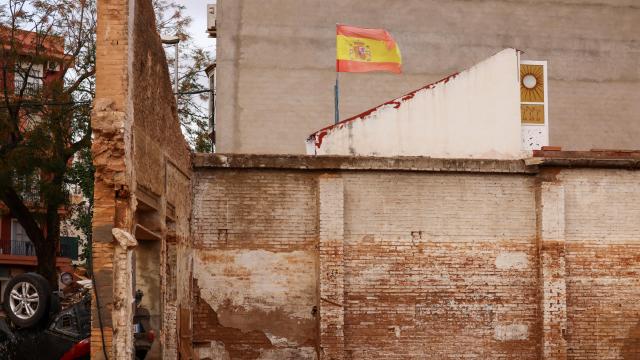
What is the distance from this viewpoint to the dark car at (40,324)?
580 inches

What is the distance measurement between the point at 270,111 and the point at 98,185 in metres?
13.8

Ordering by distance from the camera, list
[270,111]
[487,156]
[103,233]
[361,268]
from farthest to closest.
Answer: [270,111], [487,156], [361,268], [103,233]

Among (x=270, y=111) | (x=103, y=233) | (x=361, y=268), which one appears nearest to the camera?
(x=103, y=233)

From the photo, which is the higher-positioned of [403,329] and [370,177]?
[370,177]

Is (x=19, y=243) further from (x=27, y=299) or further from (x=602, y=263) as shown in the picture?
(x=602, y=263)

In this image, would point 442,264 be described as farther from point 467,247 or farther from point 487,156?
point 487,156

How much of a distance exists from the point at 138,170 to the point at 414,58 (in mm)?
14886

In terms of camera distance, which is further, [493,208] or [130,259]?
[493,208]

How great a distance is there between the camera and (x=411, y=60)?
26438 millimetres

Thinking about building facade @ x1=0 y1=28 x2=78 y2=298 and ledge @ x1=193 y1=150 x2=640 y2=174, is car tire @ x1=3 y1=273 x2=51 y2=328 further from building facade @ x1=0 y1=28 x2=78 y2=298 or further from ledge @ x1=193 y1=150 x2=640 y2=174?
building facade @ x1=0 y1=28 x2=78 y2=298

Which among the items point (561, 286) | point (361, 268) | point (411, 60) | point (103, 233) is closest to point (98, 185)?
point (103, 233)

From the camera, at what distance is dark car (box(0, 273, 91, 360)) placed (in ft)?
48.4

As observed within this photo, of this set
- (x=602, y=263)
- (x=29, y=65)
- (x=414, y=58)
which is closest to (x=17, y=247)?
(x=29, y=65)

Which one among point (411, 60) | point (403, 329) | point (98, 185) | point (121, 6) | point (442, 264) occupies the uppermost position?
point (411, 60)
